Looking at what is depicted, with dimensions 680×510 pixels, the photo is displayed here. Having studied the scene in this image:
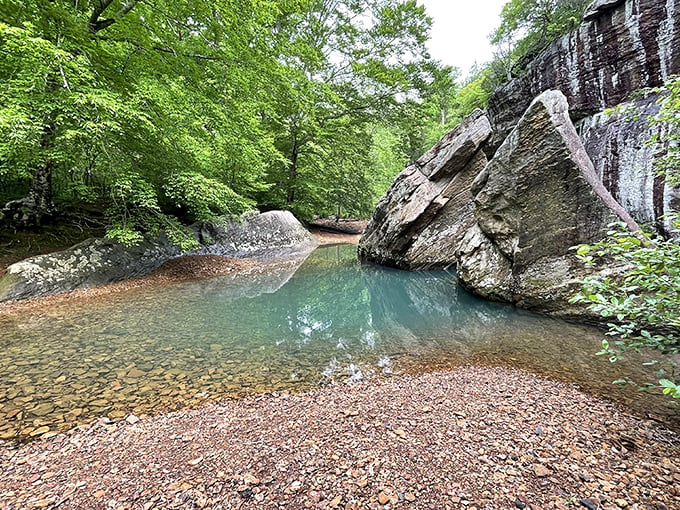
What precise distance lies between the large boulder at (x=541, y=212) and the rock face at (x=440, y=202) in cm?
318

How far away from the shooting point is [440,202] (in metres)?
10.7

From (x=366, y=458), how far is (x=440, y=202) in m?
9.81

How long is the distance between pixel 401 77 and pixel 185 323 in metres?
14.6

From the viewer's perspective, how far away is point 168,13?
7086 mm

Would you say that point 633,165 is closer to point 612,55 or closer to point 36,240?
point 612,55

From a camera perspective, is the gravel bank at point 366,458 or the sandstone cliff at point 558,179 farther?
the sandstone cliff at point 558,179

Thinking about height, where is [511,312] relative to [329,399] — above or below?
below

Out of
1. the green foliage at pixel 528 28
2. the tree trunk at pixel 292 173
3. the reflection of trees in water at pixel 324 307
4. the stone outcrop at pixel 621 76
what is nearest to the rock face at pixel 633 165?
the stone outcrop at pixel 621 76

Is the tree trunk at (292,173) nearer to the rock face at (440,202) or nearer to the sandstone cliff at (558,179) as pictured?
the rock face at (440,202)

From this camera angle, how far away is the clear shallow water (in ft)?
10.8

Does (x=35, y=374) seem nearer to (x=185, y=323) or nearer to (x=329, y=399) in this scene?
(x=185, y=323)

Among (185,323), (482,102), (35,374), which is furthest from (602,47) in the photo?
(35,374)

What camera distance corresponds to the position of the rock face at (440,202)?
1067 cm

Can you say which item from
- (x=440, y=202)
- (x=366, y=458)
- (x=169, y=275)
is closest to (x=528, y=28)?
(x=440, y=202)
